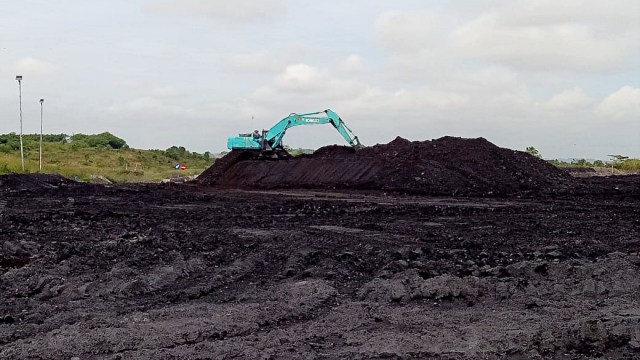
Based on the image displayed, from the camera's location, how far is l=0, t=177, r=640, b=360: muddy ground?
Answer: 22.1 feet

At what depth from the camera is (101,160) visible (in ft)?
175

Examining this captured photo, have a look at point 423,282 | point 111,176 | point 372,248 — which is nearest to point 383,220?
point 372,248

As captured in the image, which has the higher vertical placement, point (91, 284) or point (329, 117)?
point (329, 117)

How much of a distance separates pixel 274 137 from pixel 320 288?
25.8 meters

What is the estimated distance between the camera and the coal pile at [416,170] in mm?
25203

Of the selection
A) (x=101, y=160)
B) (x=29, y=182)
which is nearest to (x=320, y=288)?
(x=29, y=182)

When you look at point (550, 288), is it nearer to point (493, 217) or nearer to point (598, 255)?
point (598, 255)

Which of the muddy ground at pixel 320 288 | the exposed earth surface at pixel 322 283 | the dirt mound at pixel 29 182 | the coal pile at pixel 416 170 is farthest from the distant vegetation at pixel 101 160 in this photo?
the muddy ground at pixel 320 288

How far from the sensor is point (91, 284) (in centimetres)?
933

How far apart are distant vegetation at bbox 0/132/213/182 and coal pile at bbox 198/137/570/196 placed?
13451 millimetres

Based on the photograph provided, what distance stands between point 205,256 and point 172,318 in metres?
3.66

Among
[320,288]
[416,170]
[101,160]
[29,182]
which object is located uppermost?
[101,160]

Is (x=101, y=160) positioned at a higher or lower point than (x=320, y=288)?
higher

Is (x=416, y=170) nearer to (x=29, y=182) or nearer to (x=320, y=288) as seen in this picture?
(x=29, y=182)
